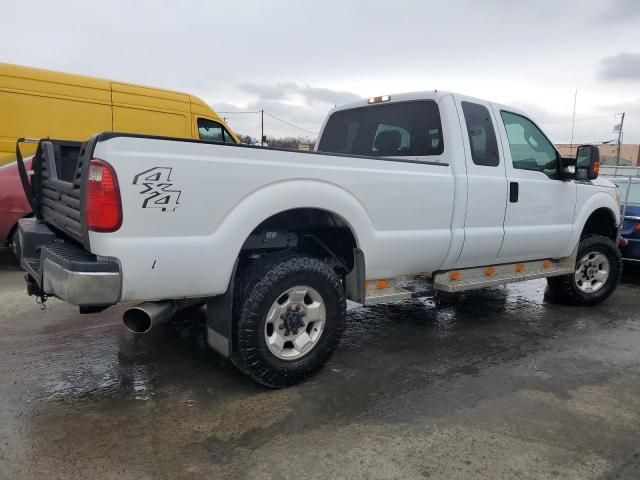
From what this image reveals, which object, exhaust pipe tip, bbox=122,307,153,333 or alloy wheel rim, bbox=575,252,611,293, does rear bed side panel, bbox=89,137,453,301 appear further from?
alloy wheel rim, bbox=575,252,611,293

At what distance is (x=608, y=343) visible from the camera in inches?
176

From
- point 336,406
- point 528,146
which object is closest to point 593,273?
point 528,146

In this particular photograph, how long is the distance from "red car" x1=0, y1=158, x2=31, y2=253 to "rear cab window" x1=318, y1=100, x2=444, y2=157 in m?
4.45

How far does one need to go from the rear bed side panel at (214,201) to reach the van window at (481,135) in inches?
36.2

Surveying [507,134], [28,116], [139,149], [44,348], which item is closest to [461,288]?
[507,134]

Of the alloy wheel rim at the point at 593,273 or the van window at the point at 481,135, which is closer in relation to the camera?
the van window at the point at 481,135

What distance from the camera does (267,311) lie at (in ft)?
10.1

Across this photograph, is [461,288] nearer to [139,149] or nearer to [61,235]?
[139,149]

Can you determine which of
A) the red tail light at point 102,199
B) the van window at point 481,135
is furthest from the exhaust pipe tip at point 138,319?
the van window at point 481,135

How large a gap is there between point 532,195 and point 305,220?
240 cm

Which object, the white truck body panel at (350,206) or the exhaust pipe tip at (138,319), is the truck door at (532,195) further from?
the exhaust pipe tip at (138,319)

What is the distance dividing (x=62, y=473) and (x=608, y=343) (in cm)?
442

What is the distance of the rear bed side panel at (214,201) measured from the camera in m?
2.56

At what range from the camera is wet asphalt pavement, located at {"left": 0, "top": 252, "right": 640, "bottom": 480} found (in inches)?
98.3
